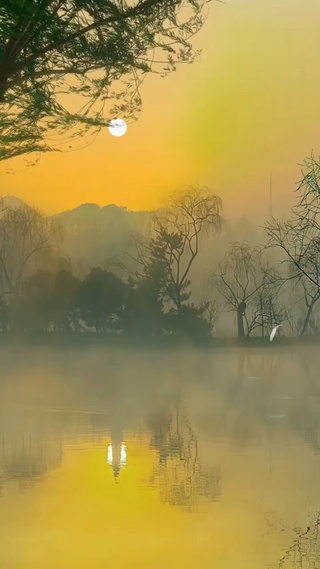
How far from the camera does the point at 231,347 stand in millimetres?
27766

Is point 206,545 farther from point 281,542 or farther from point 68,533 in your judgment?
point 68,533

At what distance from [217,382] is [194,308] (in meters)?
7.97

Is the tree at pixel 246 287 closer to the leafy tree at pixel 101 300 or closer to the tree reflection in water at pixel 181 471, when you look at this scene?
the leafy tree at pixel 101 300

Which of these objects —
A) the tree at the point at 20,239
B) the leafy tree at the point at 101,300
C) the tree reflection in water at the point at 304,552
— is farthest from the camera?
the tree at the point at 20,239

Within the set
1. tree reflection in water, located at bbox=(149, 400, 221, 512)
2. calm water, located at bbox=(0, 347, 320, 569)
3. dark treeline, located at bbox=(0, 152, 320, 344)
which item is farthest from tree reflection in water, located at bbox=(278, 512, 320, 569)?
dark treeline, located at bbox=(0, 152, 320, 344)

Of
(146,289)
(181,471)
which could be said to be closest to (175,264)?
(146,289)

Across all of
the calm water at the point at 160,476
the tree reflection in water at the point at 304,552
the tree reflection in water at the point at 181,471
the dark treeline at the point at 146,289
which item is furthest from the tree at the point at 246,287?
the tree reflection in water at the point at 304,552

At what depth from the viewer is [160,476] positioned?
9391 millimetres

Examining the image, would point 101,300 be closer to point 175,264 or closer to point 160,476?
point 175,264

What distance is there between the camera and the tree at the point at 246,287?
28.2 m

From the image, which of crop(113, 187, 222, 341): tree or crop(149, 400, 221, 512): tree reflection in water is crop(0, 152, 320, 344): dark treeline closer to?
crop(113, 187, 222, 341): tree

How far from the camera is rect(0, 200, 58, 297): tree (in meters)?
28.3

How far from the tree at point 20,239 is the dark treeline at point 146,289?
27mm

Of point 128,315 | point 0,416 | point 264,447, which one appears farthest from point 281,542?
point 128,315
